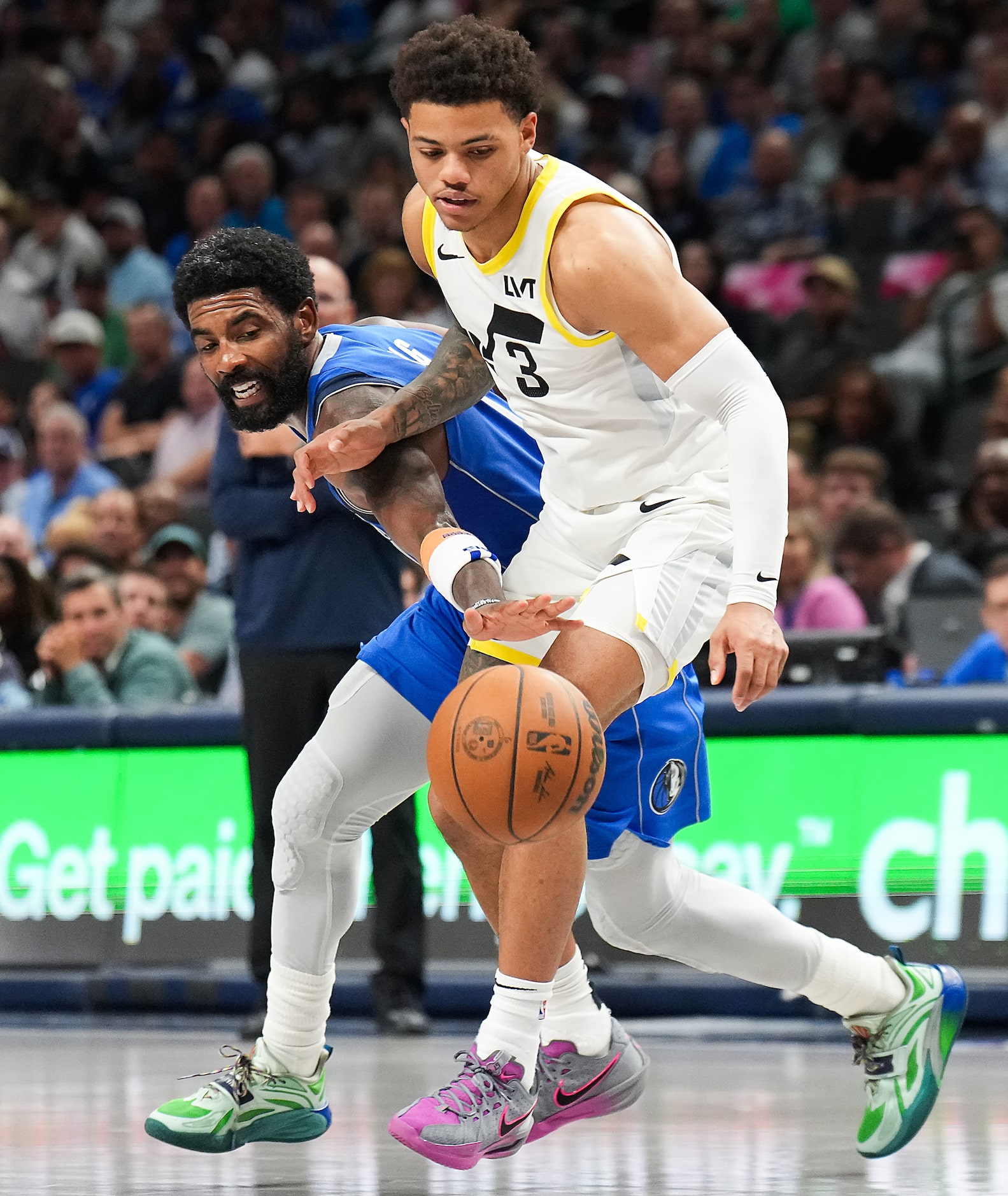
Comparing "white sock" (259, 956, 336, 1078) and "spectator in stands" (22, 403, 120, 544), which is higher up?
"spectator in stands" (22, 403, 120, 544)

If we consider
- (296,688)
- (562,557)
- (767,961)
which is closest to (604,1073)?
(767,961)

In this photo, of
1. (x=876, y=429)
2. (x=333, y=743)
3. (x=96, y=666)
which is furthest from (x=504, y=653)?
(x=876, y=429)

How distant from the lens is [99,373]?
13164 millimetres

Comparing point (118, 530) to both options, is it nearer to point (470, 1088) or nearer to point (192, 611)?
point (192, 611)

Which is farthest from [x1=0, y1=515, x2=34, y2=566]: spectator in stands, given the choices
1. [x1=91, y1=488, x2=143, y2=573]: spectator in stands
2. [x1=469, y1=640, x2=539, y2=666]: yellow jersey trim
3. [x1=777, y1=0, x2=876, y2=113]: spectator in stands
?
[x1=777, y1=0, x2=876, y2=113]: spectator in stands

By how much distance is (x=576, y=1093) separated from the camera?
4336 mm

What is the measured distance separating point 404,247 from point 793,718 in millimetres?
7210

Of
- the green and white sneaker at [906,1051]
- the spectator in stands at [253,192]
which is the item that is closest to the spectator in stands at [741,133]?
the spectator in stands at [253,192]

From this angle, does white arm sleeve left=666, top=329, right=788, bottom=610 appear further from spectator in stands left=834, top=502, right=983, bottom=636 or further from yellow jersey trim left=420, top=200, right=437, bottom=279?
spectator in stands left=834, top=502, right=983, bottom=636

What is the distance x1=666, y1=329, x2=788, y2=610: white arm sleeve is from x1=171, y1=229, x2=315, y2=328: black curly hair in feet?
3.05

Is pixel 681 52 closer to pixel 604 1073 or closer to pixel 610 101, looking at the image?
pixel 610 101

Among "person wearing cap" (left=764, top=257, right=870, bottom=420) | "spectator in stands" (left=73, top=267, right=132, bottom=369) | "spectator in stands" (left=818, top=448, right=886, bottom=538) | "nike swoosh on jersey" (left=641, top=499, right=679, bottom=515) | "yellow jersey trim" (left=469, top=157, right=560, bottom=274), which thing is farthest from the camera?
"spectator in stands" (left=73, top=267, right=132, bottom=369)

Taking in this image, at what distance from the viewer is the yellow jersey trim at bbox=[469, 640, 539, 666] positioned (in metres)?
4.00

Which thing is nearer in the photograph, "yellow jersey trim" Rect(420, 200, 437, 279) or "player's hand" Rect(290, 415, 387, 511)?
"player's hand" Rect(290, 415, 387, 511)
